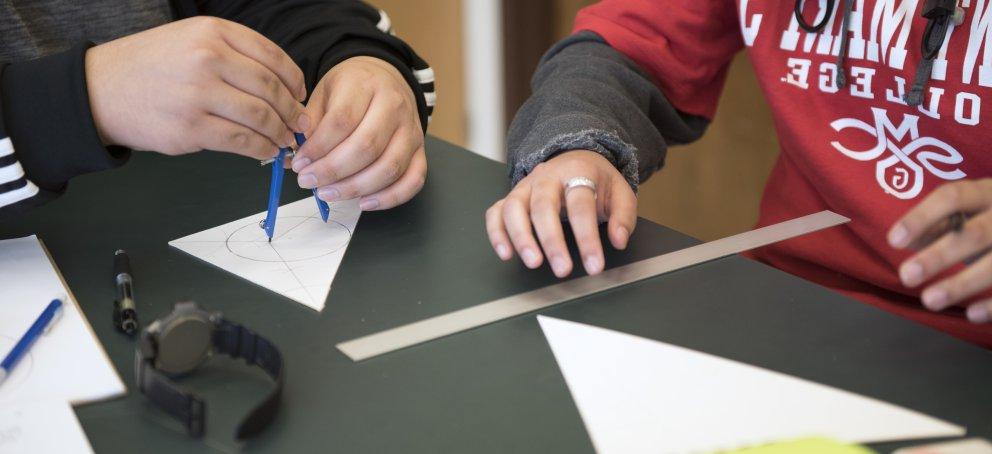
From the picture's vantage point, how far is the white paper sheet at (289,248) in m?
0.66

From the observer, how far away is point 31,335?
57 cm

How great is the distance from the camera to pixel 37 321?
1.93 feet

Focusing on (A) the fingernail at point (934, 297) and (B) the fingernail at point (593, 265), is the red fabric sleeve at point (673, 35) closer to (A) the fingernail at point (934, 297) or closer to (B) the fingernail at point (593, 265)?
(B) the fingernail at point (593, 265)

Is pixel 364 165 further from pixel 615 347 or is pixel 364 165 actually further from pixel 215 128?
pixel 615 347

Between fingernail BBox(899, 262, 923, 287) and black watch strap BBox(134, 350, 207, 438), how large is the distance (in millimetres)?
421

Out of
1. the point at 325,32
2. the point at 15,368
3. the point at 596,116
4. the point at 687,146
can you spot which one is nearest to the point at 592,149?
the point at 596,116

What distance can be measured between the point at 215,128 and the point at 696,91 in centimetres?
64

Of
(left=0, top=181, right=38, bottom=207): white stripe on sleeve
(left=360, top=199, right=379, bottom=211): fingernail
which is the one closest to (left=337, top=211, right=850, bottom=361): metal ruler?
(left=360, top=199, right=379, bottom=211): fingernail

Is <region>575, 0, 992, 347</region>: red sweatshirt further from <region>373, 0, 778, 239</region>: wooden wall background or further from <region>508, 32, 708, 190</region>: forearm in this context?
<region>373, 0, 778, 239</region>: wooden wall background

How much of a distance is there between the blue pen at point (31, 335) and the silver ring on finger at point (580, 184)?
0.40 metres

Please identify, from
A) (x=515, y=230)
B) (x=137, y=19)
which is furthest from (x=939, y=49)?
(x=137, y=19)

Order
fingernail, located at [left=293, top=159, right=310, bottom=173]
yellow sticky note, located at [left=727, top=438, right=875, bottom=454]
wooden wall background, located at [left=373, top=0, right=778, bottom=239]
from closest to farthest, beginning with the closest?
yellow sticky note, located at [left=727, top=438, right=875, bottom=454], fingernail, located at [left=293, top=159, right=310, bottom=173], wooden wall background, located at [left=373, top=0, right=778, bottom=239]

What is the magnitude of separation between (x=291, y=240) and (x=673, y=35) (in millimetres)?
554

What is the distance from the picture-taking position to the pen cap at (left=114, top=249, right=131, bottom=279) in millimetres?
660
